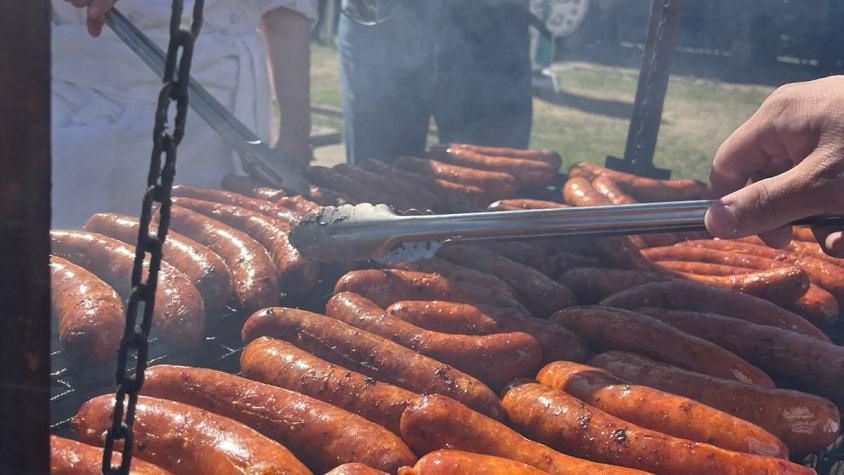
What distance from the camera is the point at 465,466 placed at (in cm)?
207

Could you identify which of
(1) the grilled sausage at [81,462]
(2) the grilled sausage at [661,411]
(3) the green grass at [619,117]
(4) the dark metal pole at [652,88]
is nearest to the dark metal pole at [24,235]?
(1) the grilled sausage at [81,462]

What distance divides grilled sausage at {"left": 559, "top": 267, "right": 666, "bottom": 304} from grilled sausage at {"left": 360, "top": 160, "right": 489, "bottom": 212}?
0.96 meters

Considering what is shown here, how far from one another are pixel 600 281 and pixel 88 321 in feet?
7.55

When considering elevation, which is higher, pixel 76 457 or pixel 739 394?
pixel 739 394

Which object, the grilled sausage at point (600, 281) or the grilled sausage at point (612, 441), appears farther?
the grilled sausage at point (600, 281)

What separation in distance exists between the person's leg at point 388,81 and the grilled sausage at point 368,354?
4047 millimetres

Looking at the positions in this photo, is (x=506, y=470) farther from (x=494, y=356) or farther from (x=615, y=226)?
(x=615, y=226)

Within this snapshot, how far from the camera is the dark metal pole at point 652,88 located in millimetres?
5020

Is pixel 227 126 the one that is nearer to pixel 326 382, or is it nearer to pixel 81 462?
pixel 326 382

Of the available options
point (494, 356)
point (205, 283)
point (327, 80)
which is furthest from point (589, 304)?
point (327, 80)

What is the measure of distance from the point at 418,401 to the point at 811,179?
1.51 meters

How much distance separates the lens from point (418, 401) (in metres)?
2.36


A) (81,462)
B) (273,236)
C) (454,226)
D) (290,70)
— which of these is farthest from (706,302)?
(290,70)

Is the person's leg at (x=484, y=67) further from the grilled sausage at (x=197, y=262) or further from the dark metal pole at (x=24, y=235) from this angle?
the dark metal pole at (x=24, y=235)
